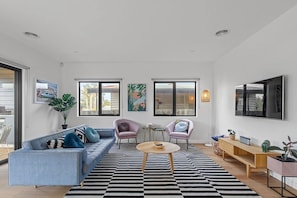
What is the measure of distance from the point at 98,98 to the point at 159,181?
13.4 feet

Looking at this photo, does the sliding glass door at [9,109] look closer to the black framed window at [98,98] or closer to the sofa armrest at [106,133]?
the sofa armrest at [106,133]

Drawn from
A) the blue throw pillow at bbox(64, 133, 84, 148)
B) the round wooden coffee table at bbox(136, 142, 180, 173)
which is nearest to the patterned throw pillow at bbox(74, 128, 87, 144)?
the blue throw pillow at bbox(64, 133, 84, 148)

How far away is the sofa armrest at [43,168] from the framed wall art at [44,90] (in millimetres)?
2658

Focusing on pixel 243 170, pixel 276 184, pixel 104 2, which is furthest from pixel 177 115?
pixel 104 2

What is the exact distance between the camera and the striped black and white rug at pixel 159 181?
8.38 ft

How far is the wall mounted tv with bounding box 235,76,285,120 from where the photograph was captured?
286 centimetres

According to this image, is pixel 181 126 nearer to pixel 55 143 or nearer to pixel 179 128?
pixel 179 128

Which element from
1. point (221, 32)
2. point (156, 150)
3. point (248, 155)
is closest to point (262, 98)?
point (248, 155)

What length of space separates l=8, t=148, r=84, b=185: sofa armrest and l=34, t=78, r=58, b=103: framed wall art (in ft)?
8.72

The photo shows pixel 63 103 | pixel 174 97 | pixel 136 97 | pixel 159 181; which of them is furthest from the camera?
pixel 174 97

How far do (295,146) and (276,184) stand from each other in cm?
73

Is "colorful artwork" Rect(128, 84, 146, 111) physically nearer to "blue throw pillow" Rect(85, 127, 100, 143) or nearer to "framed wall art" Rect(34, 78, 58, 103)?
"blue throw pillow" Rect(85, 127, 100, 143)

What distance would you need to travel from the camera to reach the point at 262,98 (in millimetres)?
3320

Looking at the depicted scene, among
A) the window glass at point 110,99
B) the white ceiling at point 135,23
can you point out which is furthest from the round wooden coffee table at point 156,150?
the window glass at point 110,99
